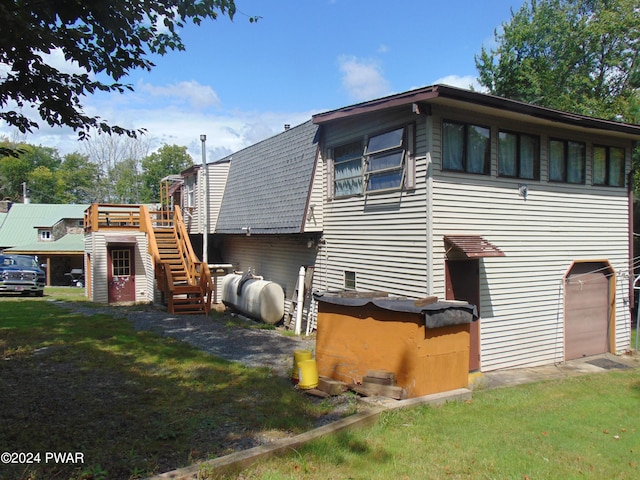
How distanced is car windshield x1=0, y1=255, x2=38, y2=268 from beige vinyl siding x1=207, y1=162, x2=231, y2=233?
414 inches

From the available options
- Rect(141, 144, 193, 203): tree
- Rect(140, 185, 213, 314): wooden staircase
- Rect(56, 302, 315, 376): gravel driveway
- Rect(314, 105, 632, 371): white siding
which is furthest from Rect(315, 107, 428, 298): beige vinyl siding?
Rect(141, 144, 193, 203): tree

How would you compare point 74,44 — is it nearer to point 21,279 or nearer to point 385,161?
point 385,161

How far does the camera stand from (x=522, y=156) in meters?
10.9

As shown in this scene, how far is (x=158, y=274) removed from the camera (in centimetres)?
1756

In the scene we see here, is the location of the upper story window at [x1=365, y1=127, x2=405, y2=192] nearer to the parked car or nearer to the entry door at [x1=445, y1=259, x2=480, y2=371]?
the entry door at [x1=445, y1=259, x2=480, y2=371]

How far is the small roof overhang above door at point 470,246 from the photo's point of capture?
923 cm

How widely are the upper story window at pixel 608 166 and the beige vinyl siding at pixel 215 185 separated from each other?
43.4 feet

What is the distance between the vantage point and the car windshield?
74.8 feet

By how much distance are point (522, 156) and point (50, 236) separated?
33.8 metres

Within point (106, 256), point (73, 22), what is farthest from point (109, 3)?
point (106, 256)

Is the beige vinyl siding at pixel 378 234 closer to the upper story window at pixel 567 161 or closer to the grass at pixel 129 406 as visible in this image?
the grass at pixel 129 406

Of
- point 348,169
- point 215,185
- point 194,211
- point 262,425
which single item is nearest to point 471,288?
point 348,169

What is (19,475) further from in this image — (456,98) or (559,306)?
(559,306)

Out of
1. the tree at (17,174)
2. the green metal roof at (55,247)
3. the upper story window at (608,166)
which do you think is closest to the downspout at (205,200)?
the upper story window at (608,166)
